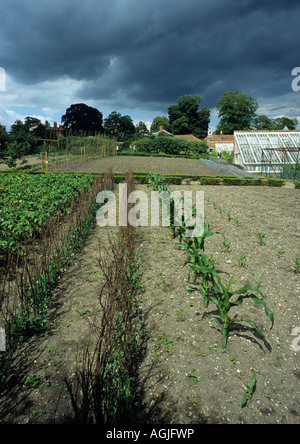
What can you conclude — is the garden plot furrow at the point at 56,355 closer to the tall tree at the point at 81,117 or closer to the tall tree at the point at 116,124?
the tall tree at the point at 81,117

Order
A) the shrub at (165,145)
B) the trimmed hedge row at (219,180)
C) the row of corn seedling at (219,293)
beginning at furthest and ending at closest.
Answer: the shrub at (165,145), the trimmed hedge row at (219,180), the row of corn seedling at (219,293)

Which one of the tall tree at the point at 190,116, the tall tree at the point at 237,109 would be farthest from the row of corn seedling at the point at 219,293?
the tall tree at the point at 190,116

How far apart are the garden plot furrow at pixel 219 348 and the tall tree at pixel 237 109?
56355 millimetres

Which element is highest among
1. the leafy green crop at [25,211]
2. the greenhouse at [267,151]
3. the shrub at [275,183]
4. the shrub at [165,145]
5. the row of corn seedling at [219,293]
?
the shrub at [165,145]

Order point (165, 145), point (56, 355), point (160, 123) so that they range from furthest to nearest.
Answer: point (160, 123)
point (165, 145)
point (56, 355)

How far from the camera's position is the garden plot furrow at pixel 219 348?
218 cm

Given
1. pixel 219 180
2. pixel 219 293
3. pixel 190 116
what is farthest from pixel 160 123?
pixel 219 293

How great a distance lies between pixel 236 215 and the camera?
7957 mm

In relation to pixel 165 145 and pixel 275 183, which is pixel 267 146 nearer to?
pixel 275 183

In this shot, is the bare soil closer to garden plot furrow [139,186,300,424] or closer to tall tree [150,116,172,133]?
garden plot furrow [139,186,300,424]

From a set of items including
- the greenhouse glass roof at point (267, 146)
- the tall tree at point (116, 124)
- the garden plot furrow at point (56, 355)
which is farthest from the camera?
the tall tree at point (116, 124)

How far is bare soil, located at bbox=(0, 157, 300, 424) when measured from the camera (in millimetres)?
2156

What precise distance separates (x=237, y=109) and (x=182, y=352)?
6115 cm

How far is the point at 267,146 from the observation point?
20.1 m
